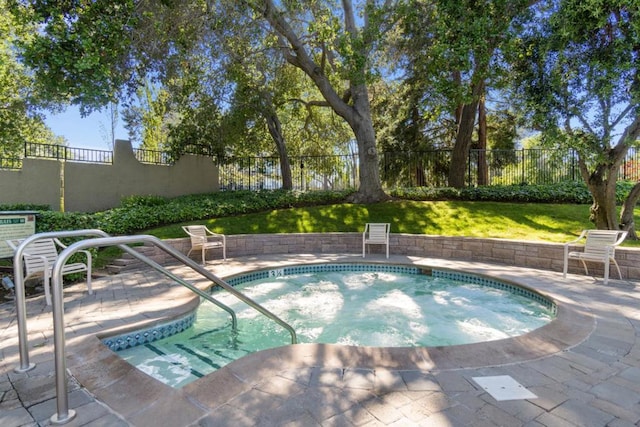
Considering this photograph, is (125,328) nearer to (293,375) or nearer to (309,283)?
(293,375)

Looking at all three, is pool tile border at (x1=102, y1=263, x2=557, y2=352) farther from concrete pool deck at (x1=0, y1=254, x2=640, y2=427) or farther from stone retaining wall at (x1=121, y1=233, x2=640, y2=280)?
stone retaining wall at (x1=121, y1=233, x2=640, y2=280)

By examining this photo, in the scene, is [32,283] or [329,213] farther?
[329,213]

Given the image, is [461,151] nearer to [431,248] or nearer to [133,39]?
[431,248]

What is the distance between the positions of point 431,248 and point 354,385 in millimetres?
6528

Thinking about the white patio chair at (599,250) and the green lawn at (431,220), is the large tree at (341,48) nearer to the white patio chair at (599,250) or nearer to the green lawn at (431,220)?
the green lawn at (431,220)

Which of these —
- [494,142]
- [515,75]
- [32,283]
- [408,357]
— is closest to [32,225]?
[32,283]

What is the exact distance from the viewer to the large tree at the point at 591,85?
6.26 meters

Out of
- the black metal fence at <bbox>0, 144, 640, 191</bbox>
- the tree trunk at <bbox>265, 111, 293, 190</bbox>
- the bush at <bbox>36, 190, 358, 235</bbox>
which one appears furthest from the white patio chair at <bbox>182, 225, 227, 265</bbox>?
the tree trunk at <bbox>265, 111, 293, 190</bbox>

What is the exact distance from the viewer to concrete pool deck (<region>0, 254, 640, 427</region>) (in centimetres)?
223

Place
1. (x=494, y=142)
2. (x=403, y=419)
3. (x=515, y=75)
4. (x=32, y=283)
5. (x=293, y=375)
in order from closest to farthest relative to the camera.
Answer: (x=403, y=419) < (x=293, y=375) < (x=32, y=283) < (x=515, y=75) < (x=494, y=142)

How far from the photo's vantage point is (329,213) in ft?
37.3

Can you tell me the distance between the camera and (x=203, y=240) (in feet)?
25.4

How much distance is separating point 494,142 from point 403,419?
1881cm

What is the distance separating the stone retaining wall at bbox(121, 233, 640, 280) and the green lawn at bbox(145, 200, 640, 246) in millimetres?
686
